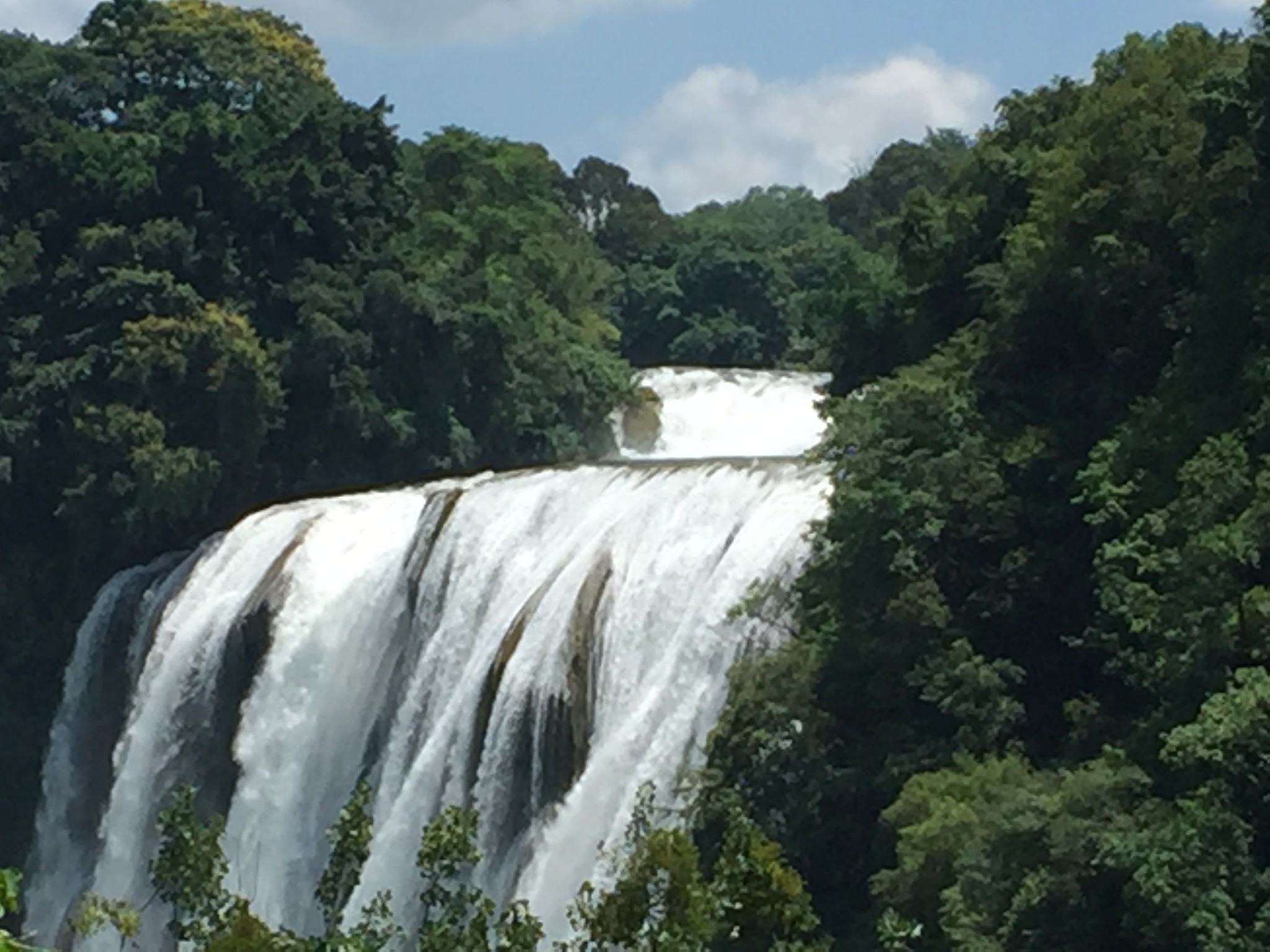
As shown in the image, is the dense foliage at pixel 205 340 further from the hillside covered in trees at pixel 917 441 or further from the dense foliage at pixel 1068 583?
the dense foliage at pixel 1068 583

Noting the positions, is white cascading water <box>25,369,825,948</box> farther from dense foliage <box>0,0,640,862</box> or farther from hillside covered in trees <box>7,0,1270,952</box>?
dense foliage <box>0,0,640,862</box>

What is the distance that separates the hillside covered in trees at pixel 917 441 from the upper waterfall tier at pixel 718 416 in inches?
167

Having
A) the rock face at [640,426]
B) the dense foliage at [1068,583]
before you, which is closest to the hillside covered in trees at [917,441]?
the dense foliage at [1068,583]

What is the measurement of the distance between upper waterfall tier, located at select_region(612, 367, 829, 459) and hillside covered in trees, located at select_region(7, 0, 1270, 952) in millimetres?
4231

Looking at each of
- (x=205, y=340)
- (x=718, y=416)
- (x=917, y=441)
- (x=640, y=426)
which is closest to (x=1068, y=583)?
(x=917, y=441)

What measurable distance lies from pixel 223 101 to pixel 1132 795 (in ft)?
111

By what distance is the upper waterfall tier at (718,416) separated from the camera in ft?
163

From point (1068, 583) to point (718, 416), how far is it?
90.8ft

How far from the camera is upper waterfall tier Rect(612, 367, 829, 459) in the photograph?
163ft

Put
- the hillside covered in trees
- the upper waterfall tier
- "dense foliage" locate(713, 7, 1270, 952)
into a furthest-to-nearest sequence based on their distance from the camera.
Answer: the upper waterfall tier, the hillside covered in trees, "dense foliage" locate(713, 7, 1270, 952)

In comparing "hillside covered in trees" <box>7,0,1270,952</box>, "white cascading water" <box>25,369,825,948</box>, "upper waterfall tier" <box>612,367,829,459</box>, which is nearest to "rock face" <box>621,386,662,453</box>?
"upper waterfall tier" <box>612,367,829,459</box>

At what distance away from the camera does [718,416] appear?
51.5 meters

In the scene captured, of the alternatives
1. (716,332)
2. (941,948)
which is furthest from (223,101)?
(941,948)

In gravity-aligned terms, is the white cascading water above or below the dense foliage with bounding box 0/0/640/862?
below
